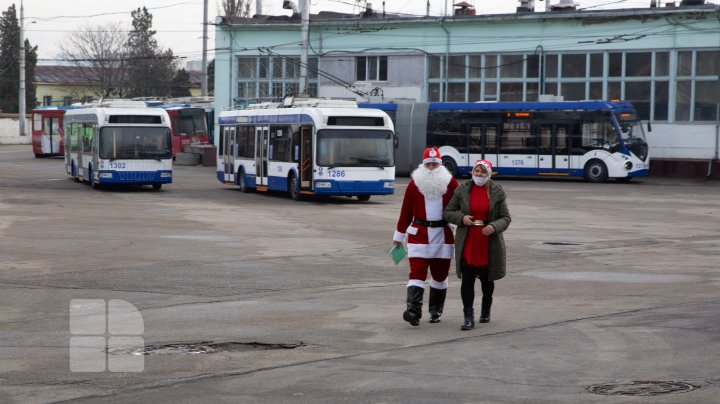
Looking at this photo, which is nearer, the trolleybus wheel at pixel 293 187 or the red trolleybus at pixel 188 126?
the trolleybus wheel at pixel 293 187

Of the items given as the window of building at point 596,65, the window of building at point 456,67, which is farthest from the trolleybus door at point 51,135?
the window of building at point 596,65

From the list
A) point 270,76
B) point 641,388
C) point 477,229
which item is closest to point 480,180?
point 477,229

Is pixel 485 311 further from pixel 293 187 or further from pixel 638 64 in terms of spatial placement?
pixel 638 64

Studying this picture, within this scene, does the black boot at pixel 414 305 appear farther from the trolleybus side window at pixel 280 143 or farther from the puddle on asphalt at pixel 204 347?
the trolleybus side window at pixel 280 143

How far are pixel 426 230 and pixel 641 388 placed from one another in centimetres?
361

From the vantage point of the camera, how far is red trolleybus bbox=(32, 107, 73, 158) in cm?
6462

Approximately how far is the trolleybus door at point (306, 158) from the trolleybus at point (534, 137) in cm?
1564

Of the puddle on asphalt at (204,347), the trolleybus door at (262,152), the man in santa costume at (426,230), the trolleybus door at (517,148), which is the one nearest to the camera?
the puddle on asphalt at (204,347)

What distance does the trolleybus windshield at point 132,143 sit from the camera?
3634 centimetres

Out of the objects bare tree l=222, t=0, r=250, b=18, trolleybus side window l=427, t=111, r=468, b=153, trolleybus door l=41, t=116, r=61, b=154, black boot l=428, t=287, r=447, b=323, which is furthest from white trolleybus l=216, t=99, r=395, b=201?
bare tree l=222, t=0, r=250, b=18

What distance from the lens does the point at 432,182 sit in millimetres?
11422

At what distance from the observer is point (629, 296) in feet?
44.1

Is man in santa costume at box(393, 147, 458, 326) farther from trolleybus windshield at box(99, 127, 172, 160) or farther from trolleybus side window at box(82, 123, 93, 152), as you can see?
trolleybus side window at box(82, 123, 93, 152)

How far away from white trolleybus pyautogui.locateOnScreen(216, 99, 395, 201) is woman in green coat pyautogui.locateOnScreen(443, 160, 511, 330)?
801 inches
